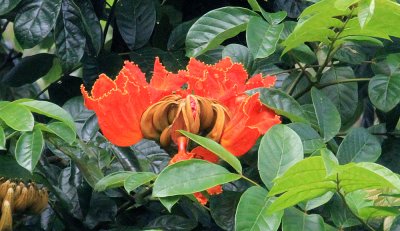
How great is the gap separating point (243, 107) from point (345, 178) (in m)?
0.25

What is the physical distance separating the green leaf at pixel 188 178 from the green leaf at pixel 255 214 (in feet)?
0.12

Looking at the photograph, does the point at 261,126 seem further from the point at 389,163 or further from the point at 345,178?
the point at 389,163

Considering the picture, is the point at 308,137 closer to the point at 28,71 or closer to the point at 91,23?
the point at 91,23

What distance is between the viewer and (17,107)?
4.37 ft

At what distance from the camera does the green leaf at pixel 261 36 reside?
1471 mm

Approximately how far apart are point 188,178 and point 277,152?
14cm

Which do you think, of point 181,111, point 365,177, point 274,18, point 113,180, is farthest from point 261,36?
point 365,177

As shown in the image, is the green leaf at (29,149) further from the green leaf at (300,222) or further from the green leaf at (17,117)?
the green leaf at (300,222)

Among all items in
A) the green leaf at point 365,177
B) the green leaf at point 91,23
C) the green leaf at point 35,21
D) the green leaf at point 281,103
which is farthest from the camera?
the green leaf at point 91,23

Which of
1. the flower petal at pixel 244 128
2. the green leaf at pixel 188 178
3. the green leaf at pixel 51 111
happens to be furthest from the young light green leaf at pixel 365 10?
the green leaf at pixel 51 111

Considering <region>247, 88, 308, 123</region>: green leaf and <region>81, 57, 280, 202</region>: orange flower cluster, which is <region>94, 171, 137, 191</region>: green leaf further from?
<region>247, 88, 308, 123</region>: green leaf

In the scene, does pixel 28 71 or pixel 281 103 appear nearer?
pixel 281 103

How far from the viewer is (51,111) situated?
4.39 feet

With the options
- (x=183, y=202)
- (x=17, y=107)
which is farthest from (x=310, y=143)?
(x=17, y=107)
